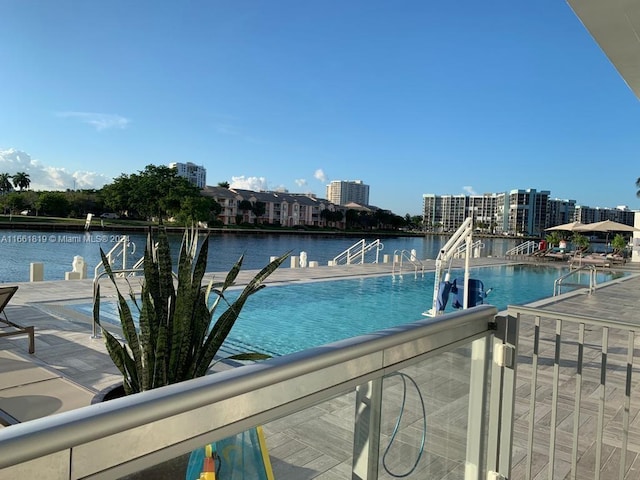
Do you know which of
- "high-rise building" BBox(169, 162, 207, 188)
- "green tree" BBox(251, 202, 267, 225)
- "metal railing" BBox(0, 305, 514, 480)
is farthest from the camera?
"high-rise building" BBox(169, 162, 207, 188)

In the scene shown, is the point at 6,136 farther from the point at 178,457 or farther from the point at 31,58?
the point at 178,457

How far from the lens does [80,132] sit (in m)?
39.0

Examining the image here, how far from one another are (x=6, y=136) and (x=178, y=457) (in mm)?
73565

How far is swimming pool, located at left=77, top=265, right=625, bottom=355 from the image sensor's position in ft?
23.2

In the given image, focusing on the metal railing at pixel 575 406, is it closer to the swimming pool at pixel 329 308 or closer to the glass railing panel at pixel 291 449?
the glass railing panel at pixel 291 449

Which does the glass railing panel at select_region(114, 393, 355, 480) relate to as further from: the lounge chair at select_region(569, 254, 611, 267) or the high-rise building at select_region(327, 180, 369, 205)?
the high-rise building at select_region(327, 180, 369, 205)

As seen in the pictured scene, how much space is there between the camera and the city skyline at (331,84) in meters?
15.7

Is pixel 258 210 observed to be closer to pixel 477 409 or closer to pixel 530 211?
pixel 530 211

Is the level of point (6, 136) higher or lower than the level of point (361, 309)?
higher

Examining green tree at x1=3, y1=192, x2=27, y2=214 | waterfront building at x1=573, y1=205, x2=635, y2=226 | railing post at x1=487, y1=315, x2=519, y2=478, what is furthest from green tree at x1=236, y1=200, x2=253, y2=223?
railing post at x1=487, y1=315, x2=519, y2=478

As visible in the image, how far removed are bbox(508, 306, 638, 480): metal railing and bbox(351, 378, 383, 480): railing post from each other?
78 cm

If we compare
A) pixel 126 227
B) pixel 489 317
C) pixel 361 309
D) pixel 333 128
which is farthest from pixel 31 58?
pixel 126 227

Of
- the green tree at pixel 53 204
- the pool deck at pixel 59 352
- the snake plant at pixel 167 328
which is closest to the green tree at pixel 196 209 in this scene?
the green tree at pixel 53 204

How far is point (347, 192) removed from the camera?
153250 mm
